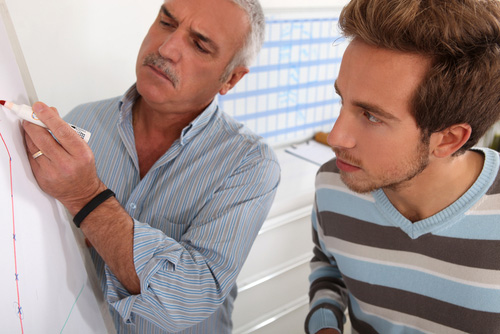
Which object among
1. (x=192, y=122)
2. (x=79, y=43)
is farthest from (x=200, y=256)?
(x=79, y=43)

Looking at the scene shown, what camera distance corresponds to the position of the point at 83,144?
729 mm

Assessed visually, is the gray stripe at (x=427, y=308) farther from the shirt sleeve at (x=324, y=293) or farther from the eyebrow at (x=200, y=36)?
the eyebrow at (x=200, y=36)

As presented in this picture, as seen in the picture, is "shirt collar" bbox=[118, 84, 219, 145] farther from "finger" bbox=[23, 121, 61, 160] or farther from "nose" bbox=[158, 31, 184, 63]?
"finger" bbox=[23, 121, 61, 160]

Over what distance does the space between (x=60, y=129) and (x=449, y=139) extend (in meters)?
0.70

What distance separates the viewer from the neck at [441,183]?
86cm

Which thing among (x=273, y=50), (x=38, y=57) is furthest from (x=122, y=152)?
(x=273, y=50)

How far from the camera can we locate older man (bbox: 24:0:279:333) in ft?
2.69

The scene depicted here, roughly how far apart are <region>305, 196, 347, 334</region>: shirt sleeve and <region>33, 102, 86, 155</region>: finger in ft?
2.06

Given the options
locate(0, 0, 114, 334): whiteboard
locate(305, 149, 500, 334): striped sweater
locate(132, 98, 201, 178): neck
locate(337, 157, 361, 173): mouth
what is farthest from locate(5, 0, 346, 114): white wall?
locate(337, 157, 361, 173): mouth

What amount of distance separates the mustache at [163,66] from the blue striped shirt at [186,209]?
115 millimetres

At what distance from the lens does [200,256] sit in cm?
90

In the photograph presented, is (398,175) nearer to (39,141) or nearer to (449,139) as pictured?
(449,139)

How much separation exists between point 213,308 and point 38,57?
0.94 meters

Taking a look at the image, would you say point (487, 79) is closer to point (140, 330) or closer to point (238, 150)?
point (238, 150)
